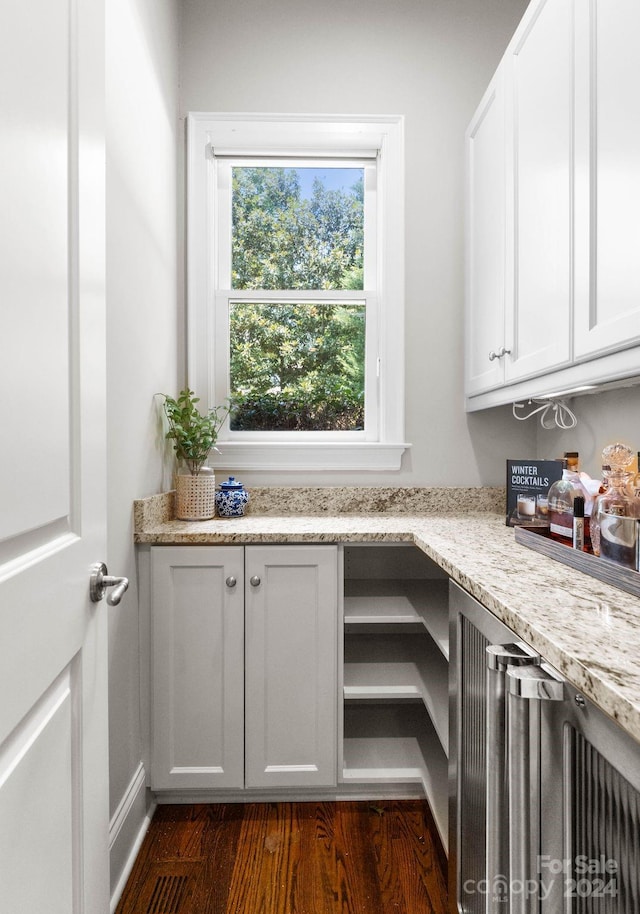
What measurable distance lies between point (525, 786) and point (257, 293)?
1.95 meters

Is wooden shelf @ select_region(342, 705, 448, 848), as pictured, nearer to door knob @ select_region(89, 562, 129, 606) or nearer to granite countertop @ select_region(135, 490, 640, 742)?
granite countertop @ select_region(135, 490, 640, 742)

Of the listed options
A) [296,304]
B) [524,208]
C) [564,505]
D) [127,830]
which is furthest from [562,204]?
[127,830]

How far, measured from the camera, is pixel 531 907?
28.6 inches

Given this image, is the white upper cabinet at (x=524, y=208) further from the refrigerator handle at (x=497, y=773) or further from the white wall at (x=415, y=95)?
the refrigerator handle at (x=497, y=773)

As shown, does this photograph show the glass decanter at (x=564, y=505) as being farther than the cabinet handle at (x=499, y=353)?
No

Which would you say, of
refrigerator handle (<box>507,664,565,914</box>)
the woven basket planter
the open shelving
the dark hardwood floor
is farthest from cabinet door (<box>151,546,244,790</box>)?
refrigerator handle (<box>507,664,565,914</box>)

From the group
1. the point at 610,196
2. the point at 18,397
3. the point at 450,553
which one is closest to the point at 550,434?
the point at 450,553

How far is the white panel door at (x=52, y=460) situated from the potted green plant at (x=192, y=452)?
3.14 feet

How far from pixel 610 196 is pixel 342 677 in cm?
146

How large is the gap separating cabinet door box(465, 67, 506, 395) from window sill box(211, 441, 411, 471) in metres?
0.43

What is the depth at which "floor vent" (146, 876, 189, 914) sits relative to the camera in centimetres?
135

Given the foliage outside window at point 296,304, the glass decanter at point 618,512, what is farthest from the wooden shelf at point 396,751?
the foliage outside window at point 296,304

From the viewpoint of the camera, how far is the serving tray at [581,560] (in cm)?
99

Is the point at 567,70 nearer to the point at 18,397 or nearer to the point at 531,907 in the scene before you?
the point at 18,397
